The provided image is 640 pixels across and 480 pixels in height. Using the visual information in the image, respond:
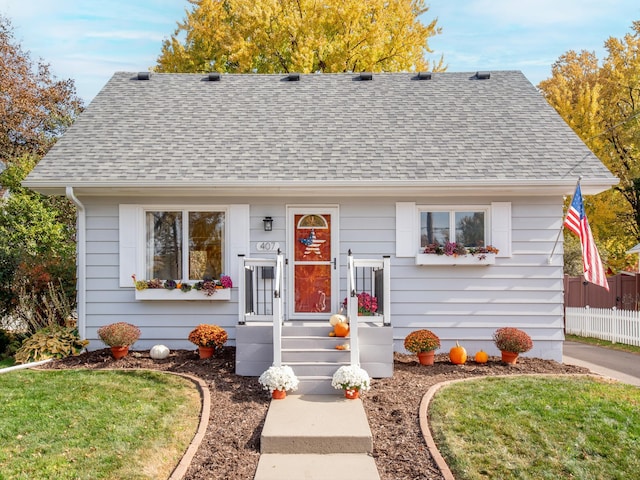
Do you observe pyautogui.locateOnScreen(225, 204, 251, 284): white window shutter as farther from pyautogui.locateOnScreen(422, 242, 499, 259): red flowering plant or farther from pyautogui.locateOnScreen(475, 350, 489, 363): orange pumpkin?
pyautogui.locateOnScreen(475, 350, 489, 363): orange pumpkin

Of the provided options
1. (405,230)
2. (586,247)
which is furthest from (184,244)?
(586,247)

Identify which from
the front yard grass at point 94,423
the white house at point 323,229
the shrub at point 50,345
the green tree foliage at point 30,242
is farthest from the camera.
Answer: the green tree foliage at point 30,242

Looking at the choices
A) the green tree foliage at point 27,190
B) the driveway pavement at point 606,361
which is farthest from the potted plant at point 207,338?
the driveway pavement at point 606,361

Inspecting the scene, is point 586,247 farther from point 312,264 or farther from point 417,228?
point 312,264

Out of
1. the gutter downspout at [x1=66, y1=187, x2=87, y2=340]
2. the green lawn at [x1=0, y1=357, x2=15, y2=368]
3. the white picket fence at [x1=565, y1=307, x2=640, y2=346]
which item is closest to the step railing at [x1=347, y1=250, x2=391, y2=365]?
the gutter downspout at [x1=66, y1=187, x2=87, y2=340]

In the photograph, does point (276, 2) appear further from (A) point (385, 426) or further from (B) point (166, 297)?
(A) point (385, 426)

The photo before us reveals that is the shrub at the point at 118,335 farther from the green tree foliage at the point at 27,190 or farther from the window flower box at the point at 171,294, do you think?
the green tree foliage at the point at 27,190

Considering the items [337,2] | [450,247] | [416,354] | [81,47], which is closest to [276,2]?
[337,2]

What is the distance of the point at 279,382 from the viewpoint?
605cm

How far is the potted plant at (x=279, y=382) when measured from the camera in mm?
6055

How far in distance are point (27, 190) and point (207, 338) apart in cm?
871

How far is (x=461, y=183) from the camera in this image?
7.88 metres

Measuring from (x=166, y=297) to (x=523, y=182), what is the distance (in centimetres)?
580

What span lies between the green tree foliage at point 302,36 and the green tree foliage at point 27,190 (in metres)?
4.47
